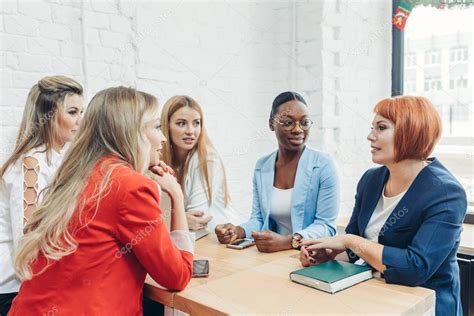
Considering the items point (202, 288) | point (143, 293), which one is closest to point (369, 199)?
point (202, 288)

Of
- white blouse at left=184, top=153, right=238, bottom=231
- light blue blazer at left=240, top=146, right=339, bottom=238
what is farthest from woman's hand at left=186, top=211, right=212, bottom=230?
light blue blazer at left=240, top=146, right=339, bottom=238

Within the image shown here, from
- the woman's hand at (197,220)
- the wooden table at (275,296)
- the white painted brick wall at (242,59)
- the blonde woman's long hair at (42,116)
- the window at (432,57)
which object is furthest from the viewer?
the window at (432,57)

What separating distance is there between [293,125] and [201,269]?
77 cm

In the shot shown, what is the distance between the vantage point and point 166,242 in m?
1.05

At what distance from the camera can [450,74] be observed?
2.35 m

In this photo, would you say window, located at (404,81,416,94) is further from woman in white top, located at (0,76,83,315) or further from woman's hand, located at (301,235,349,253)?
woman in white top, located at (0,76,83,315)

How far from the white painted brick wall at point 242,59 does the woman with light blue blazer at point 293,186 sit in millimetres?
748

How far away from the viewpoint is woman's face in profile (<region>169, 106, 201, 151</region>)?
6.39ft

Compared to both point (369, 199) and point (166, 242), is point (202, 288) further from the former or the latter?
point (369, 199)

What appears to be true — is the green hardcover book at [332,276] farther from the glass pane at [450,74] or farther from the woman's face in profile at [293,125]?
the glass pane at [450,74]

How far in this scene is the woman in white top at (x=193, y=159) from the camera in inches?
74.8

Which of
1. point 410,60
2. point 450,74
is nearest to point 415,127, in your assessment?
point 450,74

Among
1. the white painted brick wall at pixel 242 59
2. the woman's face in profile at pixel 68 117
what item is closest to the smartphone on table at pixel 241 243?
the woman's face in profile at pixel 68 117

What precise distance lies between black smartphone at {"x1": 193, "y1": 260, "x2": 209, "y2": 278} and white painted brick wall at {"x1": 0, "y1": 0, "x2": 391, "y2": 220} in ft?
3.96
